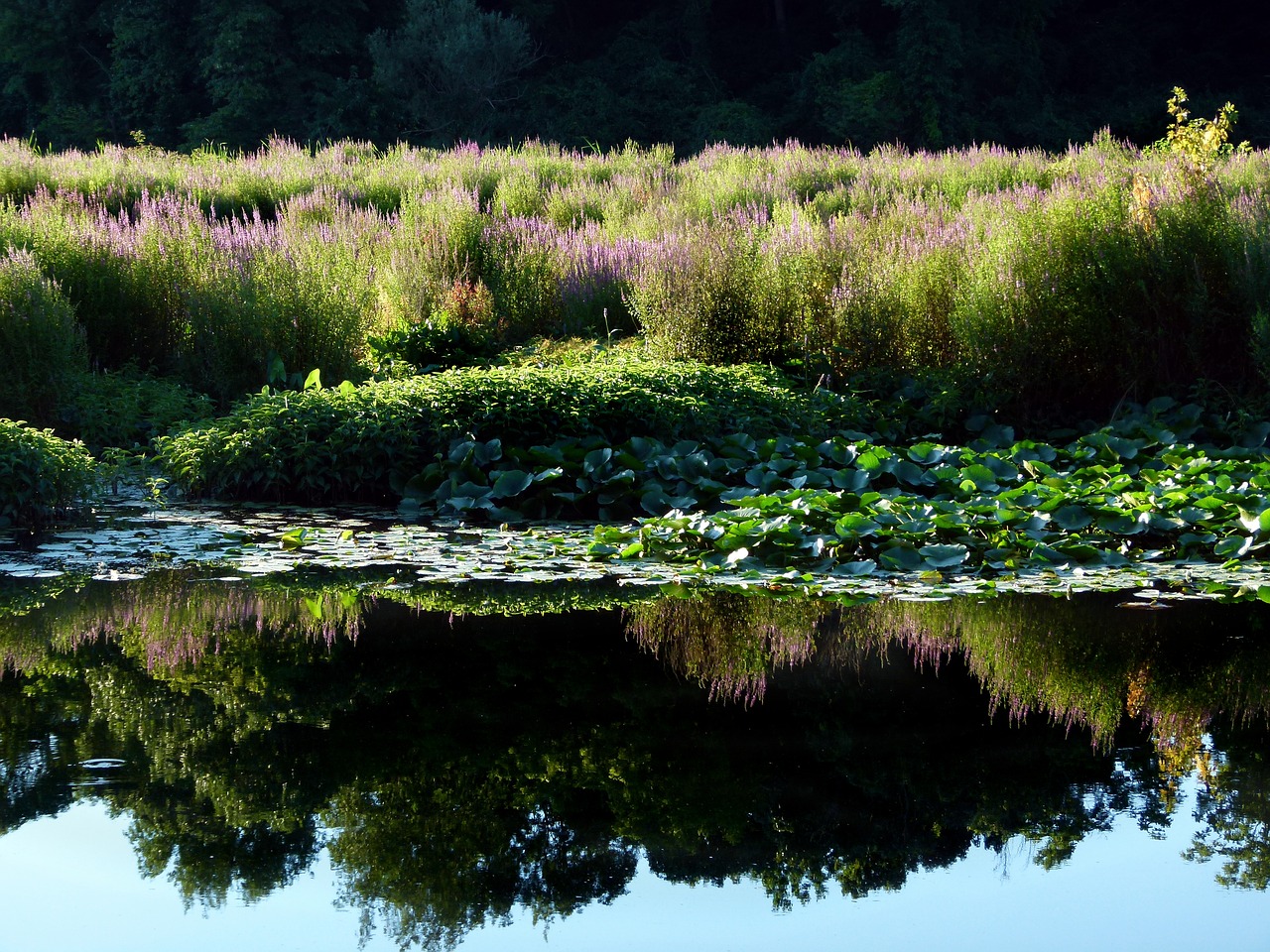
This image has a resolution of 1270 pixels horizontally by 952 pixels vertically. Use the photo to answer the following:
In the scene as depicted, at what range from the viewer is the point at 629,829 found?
292 centimetres

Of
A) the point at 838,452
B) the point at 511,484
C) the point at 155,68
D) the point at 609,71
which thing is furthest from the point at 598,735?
the point at 155,68

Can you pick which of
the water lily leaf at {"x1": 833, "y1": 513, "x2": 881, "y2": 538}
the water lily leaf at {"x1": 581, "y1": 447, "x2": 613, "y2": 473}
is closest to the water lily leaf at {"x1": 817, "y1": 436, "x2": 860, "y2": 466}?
the water lily leaf at {"x1": 581, "y1": 447, "x2": 613, "y2": 473}

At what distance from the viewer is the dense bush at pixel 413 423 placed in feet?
21.3

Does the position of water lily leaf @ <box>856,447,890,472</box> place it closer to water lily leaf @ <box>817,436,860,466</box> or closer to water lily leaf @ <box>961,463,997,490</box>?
water lily leaf @ <box>817,436,860,466</box>

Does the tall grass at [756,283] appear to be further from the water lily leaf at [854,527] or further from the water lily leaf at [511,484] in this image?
the water lily leaf at [854,527]

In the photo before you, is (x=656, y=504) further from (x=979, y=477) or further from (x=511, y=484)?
(x=979, y=477)

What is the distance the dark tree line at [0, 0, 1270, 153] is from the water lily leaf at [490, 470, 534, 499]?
2018 cm

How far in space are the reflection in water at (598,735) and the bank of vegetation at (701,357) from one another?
0.99 m

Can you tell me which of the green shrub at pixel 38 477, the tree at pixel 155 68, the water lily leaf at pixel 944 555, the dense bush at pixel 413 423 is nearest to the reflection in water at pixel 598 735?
the water lily leaf at pixel 944 555

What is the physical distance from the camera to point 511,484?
6.18 meters

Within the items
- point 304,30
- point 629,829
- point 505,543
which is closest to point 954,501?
point 505,543

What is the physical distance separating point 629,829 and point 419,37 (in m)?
25.8

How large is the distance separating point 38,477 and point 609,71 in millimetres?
24921

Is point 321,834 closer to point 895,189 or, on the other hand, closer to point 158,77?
point 895,189
